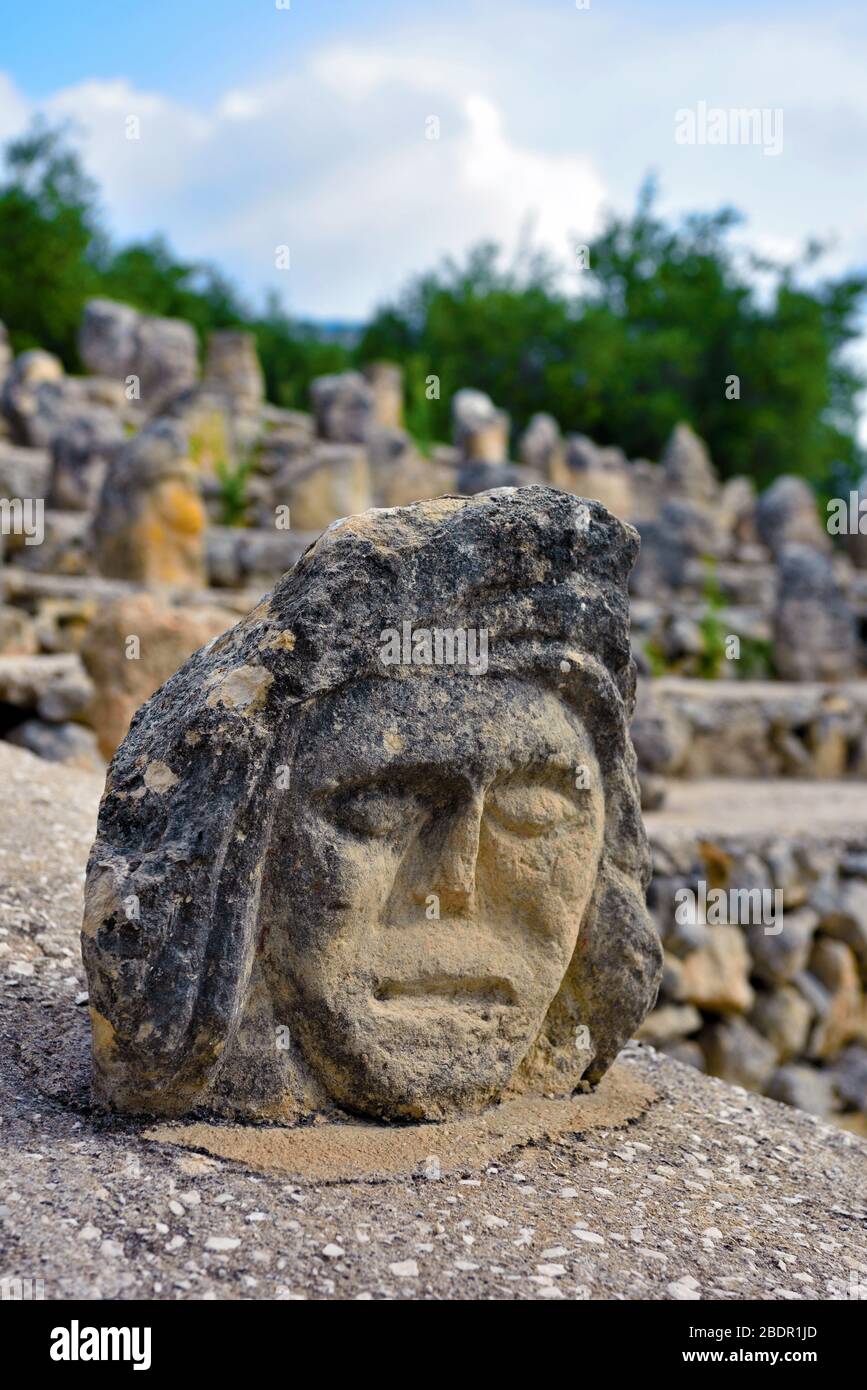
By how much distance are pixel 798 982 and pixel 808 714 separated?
11.9 feet

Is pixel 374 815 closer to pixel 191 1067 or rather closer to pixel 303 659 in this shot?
pixel 303 659

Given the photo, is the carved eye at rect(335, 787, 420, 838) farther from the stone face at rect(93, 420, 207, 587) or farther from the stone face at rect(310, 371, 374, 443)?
the stone face at rect(310, 371, 374, 443)

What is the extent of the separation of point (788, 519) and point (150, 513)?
33.8ft

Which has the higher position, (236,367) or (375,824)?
(236,367)

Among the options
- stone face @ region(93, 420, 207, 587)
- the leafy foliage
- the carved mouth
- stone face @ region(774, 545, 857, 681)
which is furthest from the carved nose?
the leafy foliage

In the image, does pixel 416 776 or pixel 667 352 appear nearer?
pixel 416 776

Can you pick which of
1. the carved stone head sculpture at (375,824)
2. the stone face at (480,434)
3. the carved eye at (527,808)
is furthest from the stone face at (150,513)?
the stone face at (480,434)

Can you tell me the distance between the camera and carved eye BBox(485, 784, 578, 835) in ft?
8.85

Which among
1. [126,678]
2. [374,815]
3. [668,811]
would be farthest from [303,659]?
[668,811]

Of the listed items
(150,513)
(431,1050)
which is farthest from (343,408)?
(431,1050)

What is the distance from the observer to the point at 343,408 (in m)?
19.2

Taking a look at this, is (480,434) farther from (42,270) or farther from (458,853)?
(458,853)

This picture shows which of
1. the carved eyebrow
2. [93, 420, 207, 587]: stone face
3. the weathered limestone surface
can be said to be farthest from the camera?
[93, 420, 207, 587]: stone face

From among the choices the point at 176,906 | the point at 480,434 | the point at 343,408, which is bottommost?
the point at 176,906
